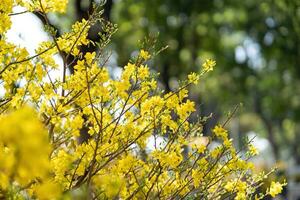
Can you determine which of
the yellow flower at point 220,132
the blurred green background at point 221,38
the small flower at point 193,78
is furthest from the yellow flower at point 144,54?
the blurred green background at point 221,38

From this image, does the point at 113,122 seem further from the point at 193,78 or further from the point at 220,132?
the point at 220,132

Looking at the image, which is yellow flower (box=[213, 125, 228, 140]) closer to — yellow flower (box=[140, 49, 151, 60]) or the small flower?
the small flower

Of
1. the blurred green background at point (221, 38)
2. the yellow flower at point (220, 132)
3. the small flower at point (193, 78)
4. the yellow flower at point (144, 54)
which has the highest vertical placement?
the blurred green background at point (221, 38)

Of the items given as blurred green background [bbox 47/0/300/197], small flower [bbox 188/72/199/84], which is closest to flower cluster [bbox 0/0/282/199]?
small flower [bbox 188/72/199/84]

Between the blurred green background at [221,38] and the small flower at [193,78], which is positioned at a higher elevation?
the blurred green background at [221,38]

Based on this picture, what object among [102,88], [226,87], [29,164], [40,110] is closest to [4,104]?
[40,110]

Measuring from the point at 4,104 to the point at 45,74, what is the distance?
1.25ft

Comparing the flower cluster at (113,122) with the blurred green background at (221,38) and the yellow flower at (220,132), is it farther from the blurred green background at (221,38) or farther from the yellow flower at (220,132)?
the blurred green background at (221,38)

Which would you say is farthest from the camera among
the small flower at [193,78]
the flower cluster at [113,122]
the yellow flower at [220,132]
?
the yellow flower at [220,132]

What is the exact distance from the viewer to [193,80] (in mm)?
4605

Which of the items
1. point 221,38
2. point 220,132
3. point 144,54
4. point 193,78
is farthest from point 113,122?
point 221,38

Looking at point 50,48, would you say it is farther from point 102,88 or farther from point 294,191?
point 294,191

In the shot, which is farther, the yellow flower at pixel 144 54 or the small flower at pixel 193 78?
the small flower at pixel 193 78

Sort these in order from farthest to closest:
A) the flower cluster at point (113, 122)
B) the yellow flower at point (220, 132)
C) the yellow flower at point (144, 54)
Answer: the yellow flower at point (220, 132) < the yellow flower at point (144, 54) < the flower cluster at point (113, 122)
